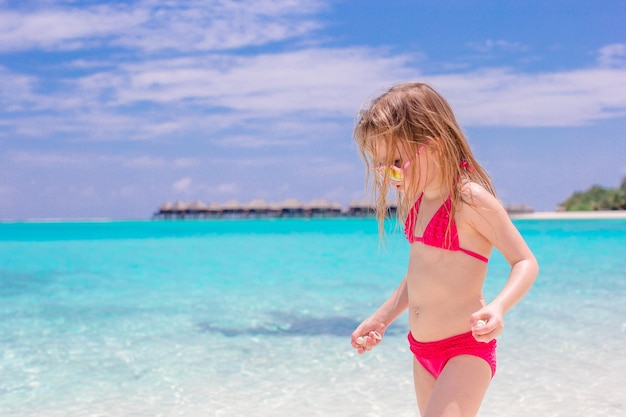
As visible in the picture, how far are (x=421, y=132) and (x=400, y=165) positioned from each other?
0.12m

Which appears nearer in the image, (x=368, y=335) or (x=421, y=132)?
(x=421, y=132)

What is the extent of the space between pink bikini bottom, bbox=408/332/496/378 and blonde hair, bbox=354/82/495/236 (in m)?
0.40

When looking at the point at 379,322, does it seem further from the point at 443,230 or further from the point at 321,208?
the point at 321,208

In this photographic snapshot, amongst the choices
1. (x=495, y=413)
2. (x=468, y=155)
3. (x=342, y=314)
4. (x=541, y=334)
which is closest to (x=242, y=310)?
(x=342, y=314)

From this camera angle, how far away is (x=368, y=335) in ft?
8.27

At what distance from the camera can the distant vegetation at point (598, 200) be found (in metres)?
80.7

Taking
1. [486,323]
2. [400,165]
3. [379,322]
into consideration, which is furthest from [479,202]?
[379,322]

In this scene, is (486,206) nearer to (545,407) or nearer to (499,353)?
(545,407)

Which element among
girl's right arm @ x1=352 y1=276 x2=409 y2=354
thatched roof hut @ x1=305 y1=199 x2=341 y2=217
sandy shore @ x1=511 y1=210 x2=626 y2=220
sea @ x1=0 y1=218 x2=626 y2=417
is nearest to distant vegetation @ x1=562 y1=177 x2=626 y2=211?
sandy shore @ x1=511 y1=210 x2=626 y2=220

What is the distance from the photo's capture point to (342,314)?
9234 millimetres

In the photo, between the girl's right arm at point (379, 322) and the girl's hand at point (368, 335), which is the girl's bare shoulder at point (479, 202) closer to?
the girl's right arm at point (379, 322)

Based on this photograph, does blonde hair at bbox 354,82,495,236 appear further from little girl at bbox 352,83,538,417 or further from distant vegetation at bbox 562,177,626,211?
distant vegetation at bbox 562,177,626,211

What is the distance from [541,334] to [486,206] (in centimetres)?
560

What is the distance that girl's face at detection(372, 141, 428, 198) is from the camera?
226cm
